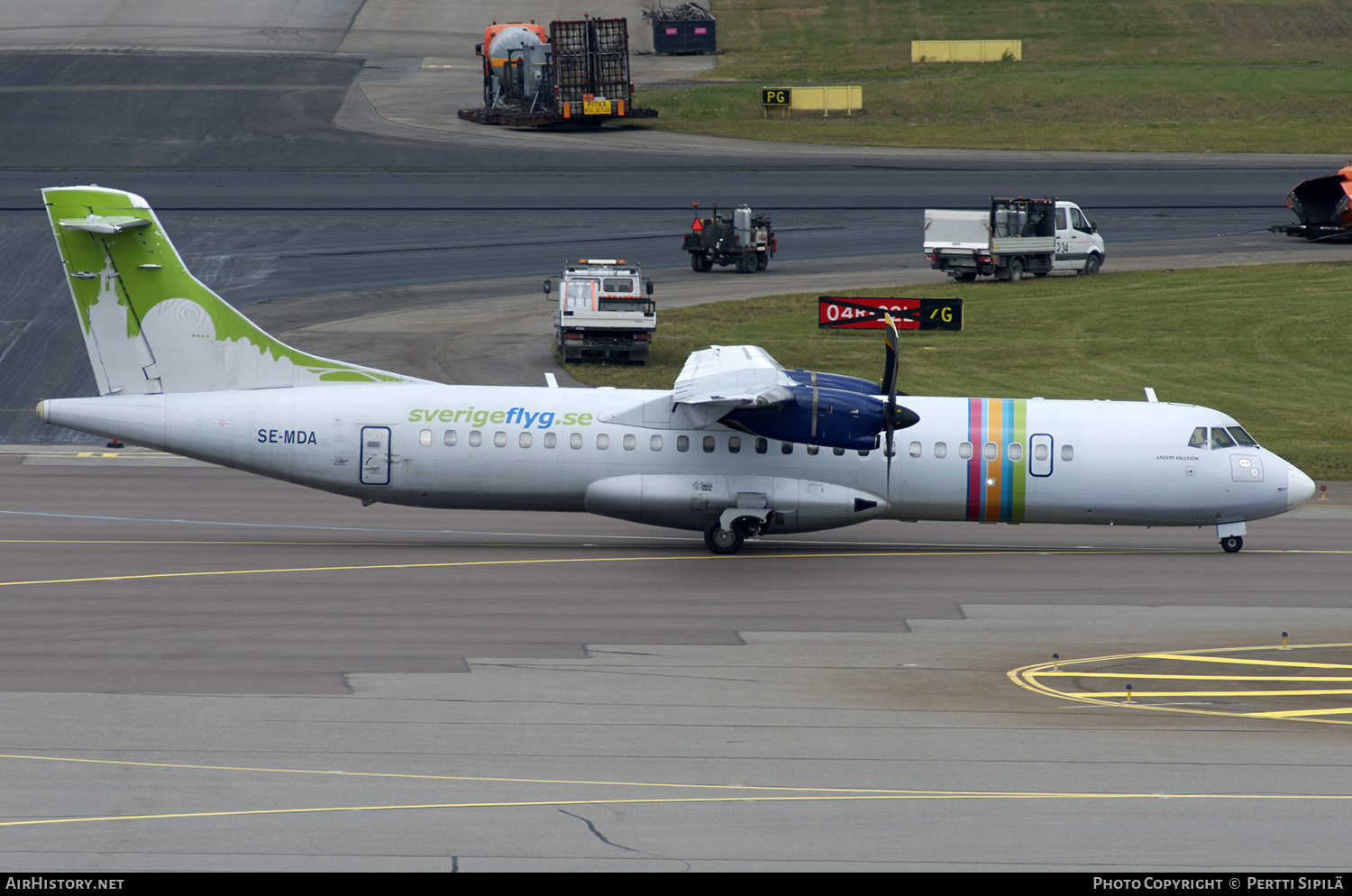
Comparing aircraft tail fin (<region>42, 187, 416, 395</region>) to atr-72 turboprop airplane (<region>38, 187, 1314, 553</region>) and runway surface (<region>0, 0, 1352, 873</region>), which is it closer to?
atr-72 turboprop airplane (<region>38, 187, 1314, 553</region>)

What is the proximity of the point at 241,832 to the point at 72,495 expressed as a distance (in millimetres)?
20395

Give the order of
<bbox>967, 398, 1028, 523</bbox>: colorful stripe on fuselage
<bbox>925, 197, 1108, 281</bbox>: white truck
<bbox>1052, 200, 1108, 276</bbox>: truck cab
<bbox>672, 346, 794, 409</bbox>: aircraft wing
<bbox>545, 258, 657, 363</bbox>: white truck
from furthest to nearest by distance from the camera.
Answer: <bbox>1052, 200, 1108, 276</bbox>: truck cab → <bbox>925, 197, 1108, 281</bbox>: white truck → <bbox>545, 258, 657, 363</bbox>: white truck → <bbox>967, 398, 1028, 523</bbox>: colorful stripe on fuselage → <bbox>672, 346, 794, 409</bbox>: aircraft wing

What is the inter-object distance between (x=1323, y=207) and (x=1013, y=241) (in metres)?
18.1

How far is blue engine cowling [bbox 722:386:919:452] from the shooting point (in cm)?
2700

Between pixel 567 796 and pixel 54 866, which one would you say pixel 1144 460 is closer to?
pixel 567 796

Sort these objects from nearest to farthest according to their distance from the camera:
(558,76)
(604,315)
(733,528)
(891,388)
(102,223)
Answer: (891,388) < (102,223) < (733,528) < (604,315) < (558,76)

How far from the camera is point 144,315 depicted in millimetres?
28891

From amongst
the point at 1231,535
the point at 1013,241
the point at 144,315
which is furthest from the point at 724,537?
the point at 1013,241

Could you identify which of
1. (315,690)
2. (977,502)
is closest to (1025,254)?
(977,502)

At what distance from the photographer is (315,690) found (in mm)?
20344

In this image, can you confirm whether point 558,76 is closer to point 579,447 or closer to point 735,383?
point 579,447

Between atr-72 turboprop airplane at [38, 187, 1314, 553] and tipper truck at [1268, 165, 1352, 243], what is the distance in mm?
42927

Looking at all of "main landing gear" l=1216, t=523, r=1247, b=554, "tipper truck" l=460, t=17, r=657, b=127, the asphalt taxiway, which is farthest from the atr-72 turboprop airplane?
"tipper truck" l=460, t=17, r=657, b=127

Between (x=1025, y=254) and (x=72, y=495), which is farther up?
(x=1025, y=254)
